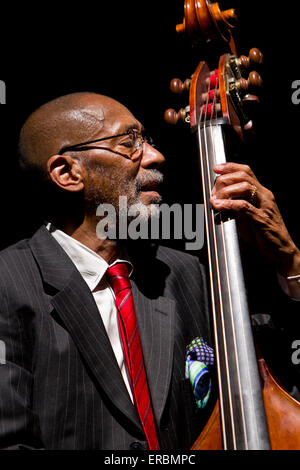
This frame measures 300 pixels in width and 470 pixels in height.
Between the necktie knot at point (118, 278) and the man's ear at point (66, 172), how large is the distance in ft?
1.02

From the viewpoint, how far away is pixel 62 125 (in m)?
1.57

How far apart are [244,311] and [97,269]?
0.53 m

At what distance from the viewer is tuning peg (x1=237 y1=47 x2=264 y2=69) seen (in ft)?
4.65

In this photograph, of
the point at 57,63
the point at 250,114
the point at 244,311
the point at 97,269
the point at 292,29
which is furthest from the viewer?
the point at 57,63

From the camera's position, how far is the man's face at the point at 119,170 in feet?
4.95

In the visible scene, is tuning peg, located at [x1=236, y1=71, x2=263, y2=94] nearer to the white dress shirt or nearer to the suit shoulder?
the white dress shirt

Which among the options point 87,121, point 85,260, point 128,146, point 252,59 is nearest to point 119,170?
point 128,146

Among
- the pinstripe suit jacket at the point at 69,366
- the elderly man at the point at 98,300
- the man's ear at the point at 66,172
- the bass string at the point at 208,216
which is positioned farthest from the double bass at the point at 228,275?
the man's ear at the point at 66,172

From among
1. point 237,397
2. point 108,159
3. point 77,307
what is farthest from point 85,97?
point 237,397

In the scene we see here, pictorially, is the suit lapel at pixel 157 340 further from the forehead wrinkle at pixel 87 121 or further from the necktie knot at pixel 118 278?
the forehead wrinkle at pixel 87 121

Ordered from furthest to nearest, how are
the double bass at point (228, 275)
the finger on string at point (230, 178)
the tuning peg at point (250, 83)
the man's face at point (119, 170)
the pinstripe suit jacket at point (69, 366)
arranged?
the man's face at point (119, 170)
the tuning peg at point (250, 83)
the finger on string at point (230, 178)
the pinstripe suit jacket at point (69, 366)
the double bass at point (228, 275)

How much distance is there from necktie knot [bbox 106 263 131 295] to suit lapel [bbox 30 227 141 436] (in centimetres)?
12

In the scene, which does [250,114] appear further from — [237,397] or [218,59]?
[237,397]
